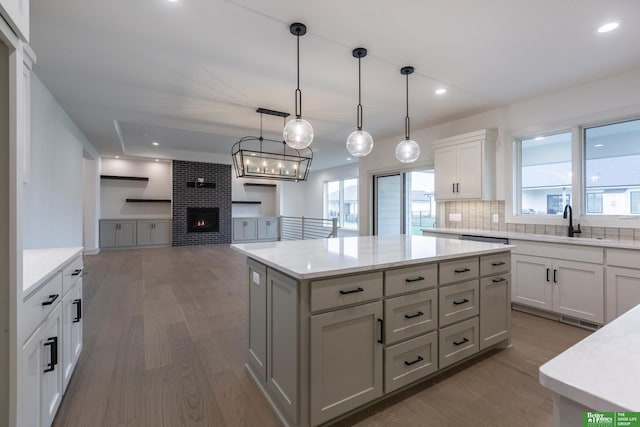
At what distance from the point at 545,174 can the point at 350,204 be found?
247 inches

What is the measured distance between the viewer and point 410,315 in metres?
1.90

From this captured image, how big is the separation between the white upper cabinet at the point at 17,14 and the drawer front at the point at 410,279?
2.03 metres

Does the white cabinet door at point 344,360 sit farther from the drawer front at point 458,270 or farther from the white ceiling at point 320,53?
the white ceiling at point 320,53

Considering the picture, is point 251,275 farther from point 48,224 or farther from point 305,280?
point 48,224

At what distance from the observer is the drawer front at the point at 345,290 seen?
155 centimetres

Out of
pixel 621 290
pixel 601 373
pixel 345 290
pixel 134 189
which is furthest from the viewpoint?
pixel 134 189

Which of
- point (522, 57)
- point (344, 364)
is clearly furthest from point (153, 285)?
point (522, 57)

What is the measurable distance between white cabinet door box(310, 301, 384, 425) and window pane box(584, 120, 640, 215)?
332 centimetres

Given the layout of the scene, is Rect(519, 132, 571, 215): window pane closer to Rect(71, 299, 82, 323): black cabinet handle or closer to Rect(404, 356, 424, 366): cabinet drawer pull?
Rect(404, 356, 424, 366): cabinet drawer pull

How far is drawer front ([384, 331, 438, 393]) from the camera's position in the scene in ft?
5.93

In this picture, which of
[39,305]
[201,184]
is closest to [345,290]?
[39,305]

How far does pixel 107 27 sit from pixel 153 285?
3.55 meters

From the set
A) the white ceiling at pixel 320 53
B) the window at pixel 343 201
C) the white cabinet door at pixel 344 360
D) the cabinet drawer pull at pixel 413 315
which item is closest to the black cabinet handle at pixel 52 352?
the white cabinet door at pixel 344 360

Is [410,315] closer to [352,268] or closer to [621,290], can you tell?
[352,268]
